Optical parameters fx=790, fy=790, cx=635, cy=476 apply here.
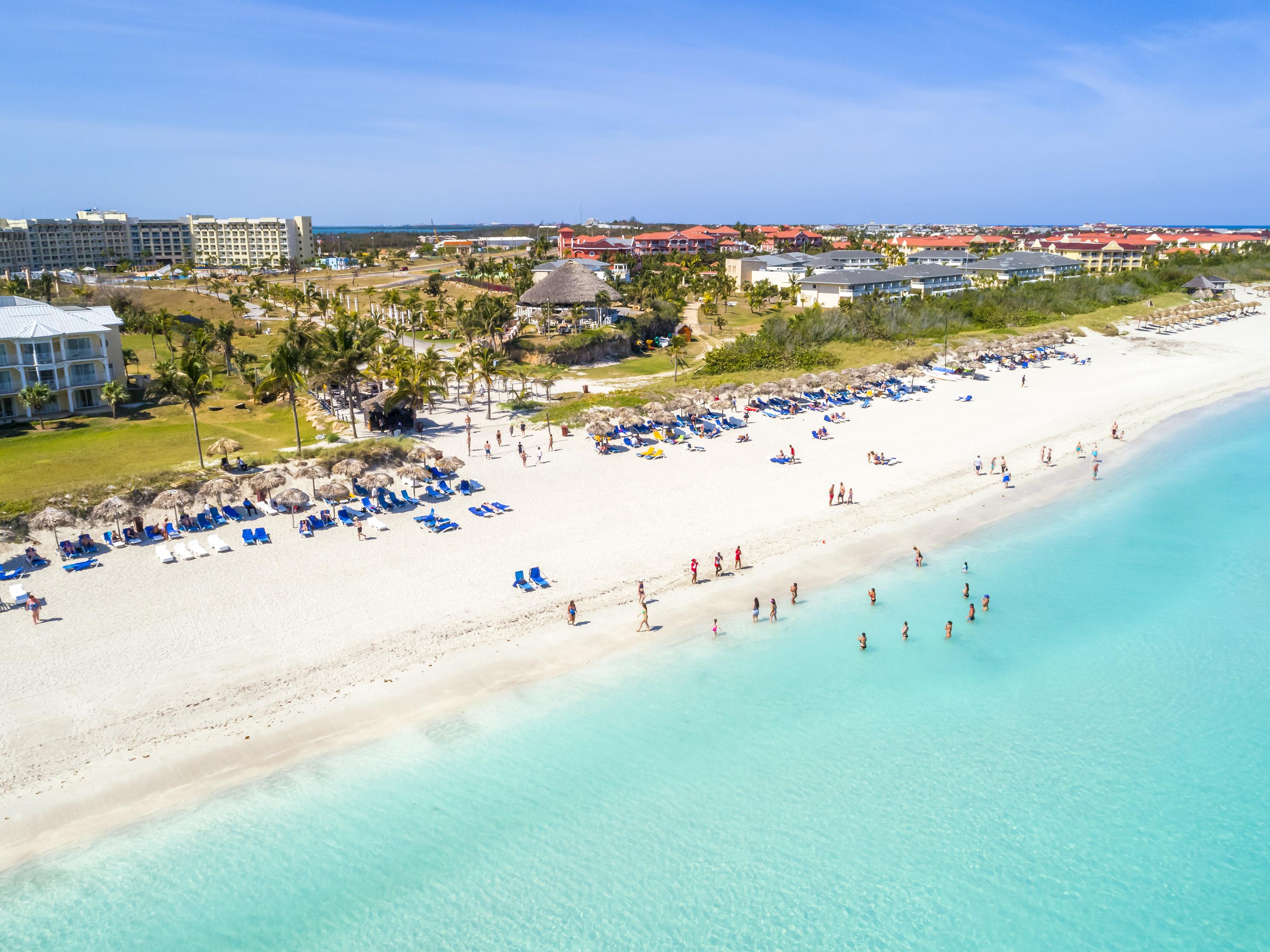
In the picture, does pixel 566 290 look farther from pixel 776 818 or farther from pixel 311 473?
pixel 776 818

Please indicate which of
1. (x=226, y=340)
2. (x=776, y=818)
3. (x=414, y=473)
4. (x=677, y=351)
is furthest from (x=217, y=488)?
(x=677, y=351)

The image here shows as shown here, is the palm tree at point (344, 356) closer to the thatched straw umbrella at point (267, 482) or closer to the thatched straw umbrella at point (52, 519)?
the thatched straw umbrella at point (267, 482)

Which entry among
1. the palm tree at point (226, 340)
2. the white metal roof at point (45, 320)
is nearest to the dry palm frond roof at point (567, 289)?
the palm tree at point (226, 340)

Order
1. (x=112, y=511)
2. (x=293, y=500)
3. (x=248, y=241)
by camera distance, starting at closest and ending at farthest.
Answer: (x=112, y=511) → (x=293, y=500) → (x=248, y=241)

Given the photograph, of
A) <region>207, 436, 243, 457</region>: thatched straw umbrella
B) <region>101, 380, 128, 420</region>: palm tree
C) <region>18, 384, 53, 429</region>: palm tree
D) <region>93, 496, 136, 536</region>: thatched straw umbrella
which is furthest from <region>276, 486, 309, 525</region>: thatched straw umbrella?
<region>18, 384, 53, 429</region>: palm tree

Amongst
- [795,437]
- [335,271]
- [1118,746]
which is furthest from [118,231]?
[1118,746]

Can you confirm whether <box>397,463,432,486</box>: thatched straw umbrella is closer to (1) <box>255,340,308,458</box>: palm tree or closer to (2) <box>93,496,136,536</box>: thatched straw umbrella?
(1) <box>255,340,308,458</box>: palm tree
